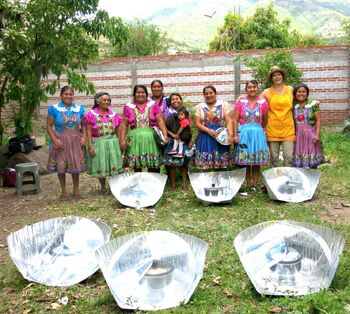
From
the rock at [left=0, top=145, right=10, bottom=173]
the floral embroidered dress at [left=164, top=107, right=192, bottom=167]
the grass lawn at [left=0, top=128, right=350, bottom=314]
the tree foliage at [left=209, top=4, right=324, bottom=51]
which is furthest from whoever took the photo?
the tree foliage at [left=209, top=4, right=324, bottom=51]

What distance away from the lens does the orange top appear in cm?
554

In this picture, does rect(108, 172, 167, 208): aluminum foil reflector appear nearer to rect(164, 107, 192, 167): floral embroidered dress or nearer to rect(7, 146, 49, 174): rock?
rect(164, 107, 192, 167): floral embroidered dress

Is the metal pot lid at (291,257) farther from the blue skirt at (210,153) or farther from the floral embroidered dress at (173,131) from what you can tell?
the floral embroidered dress at (173,131)

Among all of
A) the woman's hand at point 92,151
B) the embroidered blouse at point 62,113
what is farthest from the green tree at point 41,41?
the woman's hand at point 92,151

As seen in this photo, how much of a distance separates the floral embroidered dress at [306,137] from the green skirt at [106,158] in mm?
Answer: 2223

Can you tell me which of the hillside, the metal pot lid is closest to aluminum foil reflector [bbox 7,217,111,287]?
Result: the metal pot lid

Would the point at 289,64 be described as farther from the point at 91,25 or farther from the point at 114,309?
the point at 114,309

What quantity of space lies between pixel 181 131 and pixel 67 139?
141 cm

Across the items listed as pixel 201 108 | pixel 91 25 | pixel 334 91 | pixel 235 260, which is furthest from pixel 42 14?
pixel 334 91

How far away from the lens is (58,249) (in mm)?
3791

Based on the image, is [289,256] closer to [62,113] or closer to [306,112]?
[306,112]

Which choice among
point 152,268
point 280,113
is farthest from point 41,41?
point 152,268

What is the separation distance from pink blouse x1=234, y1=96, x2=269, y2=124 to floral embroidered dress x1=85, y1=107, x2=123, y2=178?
1527 mm

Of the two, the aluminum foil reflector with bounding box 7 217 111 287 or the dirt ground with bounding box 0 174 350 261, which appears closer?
the aluminum foil reflector with bounding box 7 217 111 287
